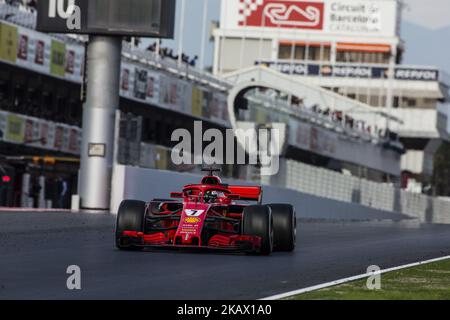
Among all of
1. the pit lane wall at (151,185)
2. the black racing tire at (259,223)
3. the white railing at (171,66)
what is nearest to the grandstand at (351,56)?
the white railing at (171,66)

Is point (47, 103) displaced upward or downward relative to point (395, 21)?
downward

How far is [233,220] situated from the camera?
1773 centimetres

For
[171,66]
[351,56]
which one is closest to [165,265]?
[171,66]

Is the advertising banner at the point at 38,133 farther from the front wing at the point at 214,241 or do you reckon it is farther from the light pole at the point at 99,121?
the front wing at the point at 214,241

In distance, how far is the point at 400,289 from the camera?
12867mm

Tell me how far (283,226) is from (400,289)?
6136 mm

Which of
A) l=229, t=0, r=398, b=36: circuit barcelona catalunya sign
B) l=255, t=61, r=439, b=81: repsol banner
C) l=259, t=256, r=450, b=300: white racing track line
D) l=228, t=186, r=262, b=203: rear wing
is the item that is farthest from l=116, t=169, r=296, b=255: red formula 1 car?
l=229, t=0, r=398, b=36: circuit barcelona catalunya sign

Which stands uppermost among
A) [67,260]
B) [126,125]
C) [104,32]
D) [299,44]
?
[299,44]

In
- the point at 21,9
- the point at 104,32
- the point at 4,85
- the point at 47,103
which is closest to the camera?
the point at 104,32

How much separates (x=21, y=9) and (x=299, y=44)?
275ft

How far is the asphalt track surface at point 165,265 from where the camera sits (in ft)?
39.6

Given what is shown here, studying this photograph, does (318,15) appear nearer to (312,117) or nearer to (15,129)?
(312,117)
